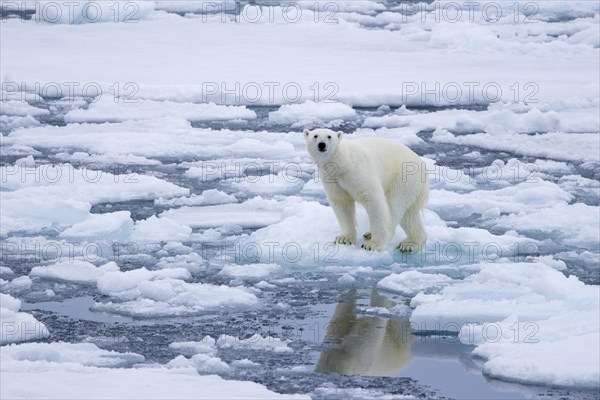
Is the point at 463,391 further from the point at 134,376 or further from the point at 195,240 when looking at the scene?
the point at 195,240

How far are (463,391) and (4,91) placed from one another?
8776 millimetres

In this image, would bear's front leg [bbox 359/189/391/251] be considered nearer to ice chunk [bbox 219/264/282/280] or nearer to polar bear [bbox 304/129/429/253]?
polar bear [bbox 304/129/429/253]

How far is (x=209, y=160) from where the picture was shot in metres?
8.84

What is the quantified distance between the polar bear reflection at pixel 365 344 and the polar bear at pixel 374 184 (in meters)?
0.73

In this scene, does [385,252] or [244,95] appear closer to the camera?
[385,252]

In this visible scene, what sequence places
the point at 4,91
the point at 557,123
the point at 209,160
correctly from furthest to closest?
1. the point at 4,91
2. the point at 557,123
3. the point at 209,160

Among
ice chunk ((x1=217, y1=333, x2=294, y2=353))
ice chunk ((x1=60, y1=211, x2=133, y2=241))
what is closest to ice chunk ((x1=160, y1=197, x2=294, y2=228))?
ice chunk ((x1=60, y1=211, x2=133, y2=241))

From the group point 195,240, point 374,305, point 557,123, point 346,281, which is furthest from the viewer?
point 557,123

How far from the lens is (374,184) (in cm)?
571

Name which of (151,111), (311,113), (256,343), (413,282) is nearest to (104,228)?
(413,282)

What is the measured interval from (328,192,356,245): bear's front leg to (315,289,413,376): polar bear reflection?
78 cm

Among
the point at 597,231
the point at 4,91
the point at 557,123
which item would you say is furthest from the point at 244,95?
the point at 597,231

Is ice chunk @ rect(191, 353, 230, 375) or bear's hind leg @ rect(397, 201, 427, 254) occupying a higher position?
bear's hind leg @ rect(397, 201, 427, 254)

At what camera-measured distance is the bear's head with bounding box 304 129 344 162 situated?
5594 mm
